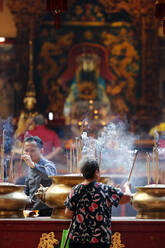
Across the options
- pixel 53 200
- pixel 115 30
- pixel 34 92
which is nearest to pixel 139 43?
pixel 115 30

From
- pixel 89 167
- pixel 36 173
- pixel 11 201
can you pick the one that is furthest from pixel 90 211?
pixel 36 173

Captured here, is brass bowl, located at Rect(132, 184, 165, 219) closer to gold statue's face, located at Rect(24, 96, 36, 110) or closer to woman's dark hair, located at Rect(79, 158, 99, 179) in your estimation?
woman's dark hair, located at Rect(79, 158, 99, 179)

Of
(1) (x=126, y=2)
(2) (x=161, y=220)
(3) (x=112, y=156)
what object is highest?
(1) (x=126, y=2)

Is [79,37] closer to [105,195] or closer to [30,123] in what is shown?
[30,123]

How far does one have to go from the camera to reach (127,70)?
10148mm

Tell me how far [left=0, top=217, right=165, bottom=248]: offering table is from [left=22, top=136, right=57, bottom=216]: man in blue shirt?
79 centimetres

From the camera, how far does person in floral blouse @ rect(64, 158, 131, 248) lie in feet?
9.09

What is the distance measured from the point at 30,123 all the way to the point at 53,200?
18.8 ft

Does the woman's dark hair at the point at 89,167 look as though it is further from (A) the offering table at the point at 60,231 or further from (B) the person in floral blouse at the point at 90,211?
(A) the offering table at the point at 60,231

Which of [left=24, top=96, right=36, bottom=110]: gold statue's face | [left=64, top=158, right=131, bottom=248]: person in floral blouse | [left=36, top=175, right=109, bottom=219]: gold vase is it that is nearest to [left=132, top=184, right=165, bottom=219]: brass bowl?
[left=36, top=175, right=109, bottom=219]: gold vase

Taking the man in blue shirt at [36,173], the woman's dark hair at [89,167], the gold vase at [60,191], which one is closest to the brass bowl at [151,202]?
the gold vase at [60,191]

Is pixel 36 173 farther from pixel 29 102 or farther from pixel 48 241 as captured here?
pixel 29 102

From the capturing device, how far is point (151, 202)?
3.25 metres

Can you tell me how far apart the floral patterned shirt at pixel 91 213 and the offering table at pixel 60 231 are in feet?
1.01
